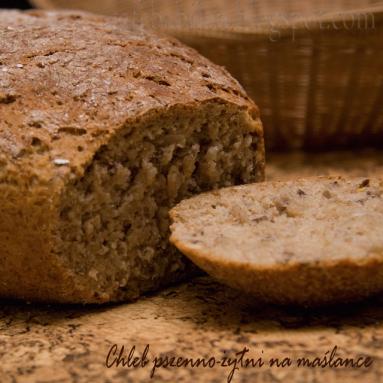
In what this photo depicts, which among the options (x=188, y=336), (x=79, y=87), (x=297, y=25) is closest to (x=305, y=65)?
(x=297, y=25)

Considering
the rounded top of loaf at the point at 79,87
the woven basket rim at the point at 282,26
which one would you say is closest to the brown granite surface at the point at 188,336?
the rounded top of loaf at the point at 79,87

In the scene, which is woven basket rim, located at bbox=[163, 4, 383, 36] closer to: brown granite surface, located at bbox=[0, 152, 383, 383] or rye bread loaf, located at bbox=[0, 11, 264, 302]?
rye bread loaf, located at bbox=[0, 11, 264, 302]

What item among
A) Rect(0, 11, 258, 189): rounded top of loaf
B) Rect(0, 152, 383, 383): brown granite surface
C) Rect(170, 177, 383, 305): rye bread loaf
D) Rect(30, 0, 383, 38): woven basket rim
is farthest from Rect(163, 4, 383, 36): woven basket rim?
Rect(0, 152, 383, 383): brown granite surface

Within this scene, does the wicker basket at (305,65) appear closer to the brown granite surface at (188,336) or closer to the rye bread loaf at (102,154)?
the rye bread loaf at (102,154)

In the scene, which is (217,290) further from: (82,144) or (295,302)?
(82,144)

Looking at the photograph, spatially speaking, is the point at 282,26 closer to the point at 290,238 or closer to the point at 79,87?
the point at 79,87

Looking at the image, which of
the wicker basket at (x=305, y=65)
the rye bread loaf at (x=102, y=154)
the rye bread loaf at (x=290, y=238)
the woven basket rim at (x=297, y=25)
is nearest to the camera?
the rye bread loaf at (x=290, y=238)
